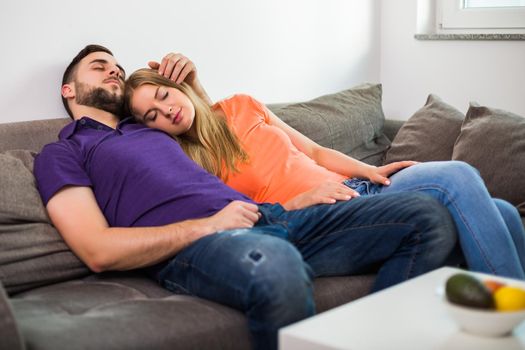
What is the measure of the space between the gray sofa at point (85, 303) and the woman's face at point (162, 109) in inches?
10.2

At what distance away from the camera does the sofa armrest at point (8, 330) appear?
168cm

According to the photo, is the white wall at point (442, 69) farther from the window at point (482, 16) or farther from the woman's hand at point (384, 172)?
the woman's hand at point (384, 172)

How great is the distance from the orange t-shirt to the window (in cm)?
131

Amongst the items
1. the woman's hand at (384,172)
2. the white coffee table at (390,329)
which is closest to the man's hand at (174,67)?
the woman's hand at (384,172)

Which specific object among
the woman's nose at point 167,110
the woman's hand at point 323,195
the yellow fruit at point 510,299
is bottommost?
the woman's hand at point 323,195

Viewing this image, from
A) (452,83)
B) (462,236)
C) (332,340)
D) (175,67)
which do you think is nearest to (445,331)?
(332,340)

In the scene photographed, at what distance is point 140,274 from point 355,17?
6.44ft

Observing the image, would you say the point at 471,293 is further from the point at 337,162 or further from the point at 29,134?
the point at 29,134

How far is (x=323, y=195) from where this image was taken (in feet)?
8.13

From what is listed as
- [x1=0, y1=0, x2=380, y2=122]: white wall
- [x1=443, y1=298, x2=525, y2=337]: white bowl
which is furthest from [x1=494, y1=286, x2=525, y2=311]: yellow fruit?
[x1=0, y1=0, x2=380, y2=122]: white wall

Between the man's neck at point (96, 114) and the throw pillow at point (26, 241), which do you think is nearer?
the throw pillow at point (26, 241)

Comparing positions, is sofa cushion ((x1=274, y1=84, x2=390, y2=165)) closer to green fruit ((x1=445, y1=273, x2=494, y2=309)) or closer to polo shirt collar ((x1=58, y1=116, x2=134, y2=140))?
polo shirt collar ((x1=58, y1=116, x2=134, y2=140))

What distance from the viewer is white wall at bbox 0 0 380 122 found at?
2.72 metres

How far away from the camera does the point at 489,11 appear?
3.69 m
